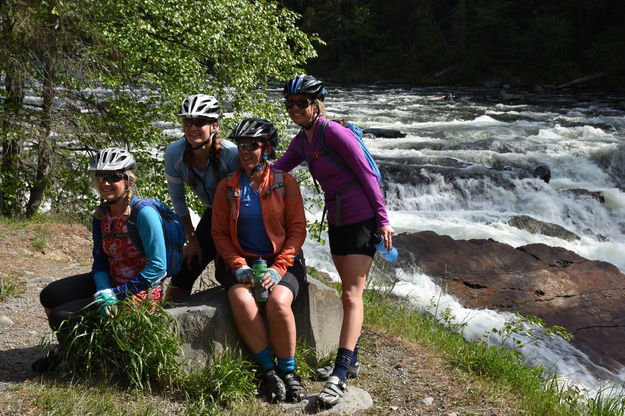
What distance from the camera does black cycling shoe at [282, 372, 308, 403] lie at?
436 cm

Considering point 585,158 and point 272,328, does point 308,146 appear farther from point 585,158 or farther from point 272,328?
point 585,158

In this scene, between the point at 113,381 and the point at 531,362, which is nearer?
the point at 113,381

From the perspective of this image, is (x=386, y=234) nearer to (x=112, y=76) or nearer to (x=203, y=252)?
(x=203, y=252)

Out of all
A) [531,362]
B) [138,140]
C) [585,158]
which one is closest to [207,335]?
[531,362]

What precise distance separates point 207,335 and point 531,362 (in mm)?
4358

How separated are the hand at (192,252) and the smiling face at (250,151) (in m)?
0.70

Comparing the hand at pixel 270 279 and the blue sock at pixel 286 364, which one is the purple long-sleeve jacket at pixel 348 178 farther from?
the blue sock at pixel 286 364

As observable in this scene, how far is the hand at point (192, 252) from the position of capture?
4805 mm

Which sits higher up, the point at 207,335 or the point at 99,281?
the point at 99,281

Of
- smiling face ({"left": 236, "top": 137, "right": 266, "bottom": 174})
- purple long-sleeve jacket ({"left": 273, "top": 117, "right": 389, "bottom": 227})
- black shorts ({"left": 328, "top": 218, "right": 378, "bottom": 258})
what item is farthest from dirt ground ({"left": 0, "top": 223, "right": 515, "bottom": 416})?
smiling face ({"left": 236, "top": 137, "right": 266, "bottom": 174})

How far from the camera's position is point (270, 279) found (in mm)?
4348

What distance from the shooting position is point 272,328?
172 inches

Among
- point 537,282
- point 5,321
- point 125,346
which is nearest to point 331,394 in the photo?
point 125,346

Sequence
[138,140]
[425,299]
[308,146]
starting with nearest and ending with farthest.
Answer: [308,146] < [425,299] < [138,140]
